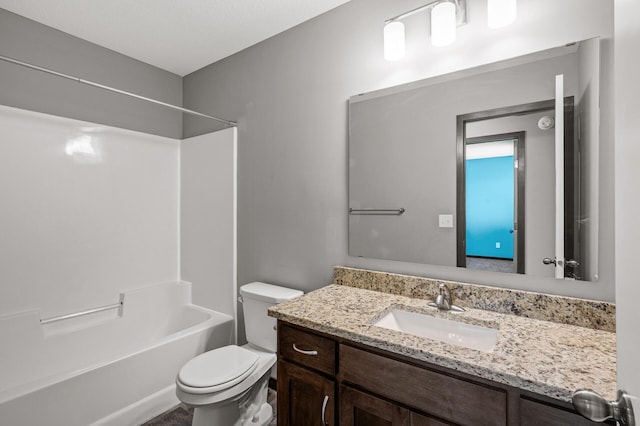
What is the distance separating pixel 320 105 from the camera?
2012mm

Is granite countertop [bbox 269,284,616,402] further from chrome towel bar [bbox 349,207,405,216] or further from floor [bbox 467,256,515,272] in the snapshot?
chrome towel bar [bbox 349,207,405,216]

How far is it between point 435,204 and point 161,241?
2304 millimetres

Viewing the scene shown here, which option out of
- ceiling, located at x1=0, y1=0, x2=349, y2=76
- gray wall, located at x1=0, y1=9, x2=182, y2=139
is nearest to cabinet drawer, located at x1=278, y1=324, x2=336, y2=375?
ceiling, located at x1=0, y1=0, x2=349, y2=76

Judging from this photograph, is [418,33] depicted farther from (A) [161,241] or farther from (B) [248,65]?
(A) [161,241]

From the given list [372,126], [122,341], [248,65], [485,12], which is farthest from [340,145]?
[122,341]

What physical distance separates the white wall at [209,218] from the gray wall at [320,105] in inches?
4.4

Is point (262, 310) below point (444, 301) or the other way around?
below

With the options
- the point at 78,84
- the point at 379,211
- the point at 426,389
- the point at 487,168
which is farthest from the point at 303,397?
the point at 78,84

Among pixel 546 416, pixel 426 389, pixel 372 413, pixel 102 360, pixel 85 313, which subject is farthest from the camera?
pixel 85 313

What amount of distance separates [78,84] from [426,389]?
2914 mm

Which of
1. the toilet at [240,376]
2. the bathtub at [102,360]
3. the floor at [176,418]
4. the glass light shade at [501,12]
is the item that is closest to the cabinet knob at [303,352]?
the toilet at [240,376]

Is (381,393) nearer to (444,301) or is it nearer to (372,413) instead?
(372,413)

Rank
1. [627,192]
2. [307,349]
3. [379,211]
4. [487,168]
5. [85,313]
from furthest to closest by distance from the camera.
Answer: [85,313]
[379,211]
[487,168]
[307,349]
[627,192]

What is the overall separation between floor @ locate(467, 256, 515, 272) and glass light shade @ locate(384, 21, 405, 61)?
1082 millimetres
